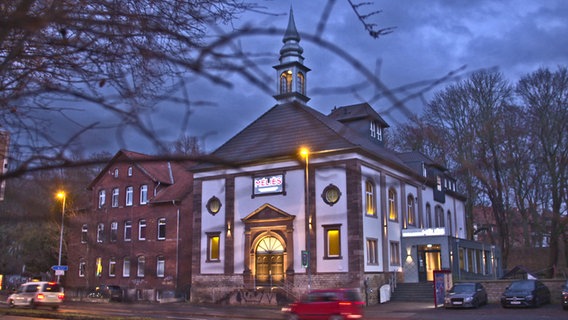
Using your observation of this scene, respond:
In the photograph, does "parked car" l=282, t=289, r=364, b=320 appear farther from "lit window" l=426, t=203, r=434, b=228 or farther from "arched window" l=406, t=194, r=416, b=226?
"lit window" l=426, t=203, r=434, b=228

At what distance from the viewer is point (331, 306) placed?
67.8 ft

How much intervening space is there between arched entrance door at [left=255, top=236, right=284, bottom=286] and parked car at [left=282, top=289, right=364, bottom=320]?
16320 millimetres

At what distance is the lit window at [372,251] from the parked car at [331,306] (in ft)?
51.2

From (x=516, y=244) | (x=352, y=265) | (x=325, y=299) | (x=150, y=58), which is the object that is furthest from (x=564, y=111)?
(x=150, y=58)

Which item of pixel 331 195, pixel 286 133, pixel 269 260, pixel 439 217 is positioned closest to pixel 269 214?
pixel 269 260

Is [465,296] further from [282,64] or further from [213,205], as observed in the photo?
[282,64]

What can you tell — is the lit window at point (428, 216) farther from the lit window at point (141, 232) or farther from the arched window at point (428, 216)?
the lit window at point (141, 232)

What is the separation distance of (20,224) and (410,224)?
A: 42.4m

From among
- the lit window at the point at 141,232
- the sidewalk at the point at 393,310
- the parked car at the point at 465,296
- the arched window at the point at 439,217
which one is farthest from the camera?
the arched window at the point at 439,217

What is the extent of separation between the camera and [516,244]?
6119 cm

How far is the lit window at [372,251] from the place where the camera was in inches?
1448

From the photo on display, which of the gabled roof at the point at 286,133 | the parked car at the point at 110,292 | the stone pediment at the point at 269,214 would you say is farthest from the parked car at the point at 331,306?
the gabled roof at the point at 286,133

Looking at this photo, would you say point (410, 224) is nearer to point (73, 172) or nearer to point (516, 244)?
point (516, 244)

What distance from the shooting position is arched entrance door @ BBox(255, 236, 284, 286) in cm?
3800
